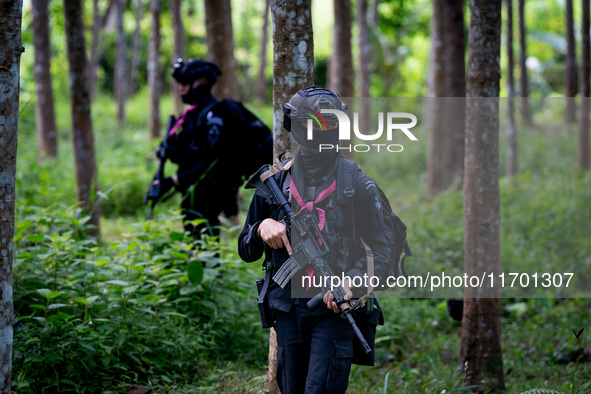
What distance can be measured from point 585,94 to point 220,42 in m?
8.26

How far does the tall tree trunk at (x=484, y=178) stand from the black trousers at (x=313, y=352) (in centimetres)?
202

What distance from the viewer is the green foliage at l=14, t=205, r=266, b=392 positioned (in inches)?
170

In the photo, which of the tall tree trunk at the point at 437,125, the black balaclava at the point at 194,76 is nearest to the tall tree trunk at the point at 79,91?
the black balaclava at the point at 194,76

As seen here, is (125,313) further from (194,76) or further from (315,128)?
(194,76)

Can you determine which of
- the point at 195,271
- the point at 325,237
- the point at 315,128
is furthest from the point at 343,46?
the point at 325,237

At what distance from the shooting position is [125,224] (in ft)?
31.5

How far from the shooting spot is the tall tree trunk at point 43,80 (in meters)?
12.5

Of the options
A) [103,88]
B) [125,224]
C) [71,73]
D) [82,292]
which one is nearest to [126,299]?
[82,292]

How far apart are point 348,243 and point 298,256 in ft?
0.92

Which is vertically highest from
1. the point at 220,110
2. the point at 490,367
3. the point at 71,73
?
the point at 71,73

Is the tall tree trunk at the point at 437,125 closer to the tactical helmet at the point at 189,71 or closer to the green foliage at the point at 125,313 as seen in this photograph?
the tactical helmet at the point at 189,71

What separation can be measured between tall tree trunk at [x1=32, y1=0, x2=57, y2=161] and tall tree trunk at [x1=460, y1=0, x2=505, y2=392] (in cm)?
994

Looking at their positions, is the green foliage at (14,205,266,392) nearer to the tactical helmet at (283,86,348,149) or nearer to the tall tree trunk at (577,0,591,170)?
the tactical helmet at (283,86,348,149)

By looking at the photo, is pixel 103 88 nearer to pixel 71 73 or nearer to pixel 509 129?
pixel 509 129
